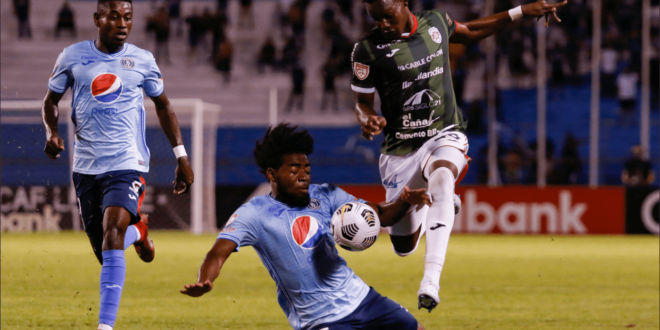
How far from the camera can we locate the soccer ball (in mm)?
4648

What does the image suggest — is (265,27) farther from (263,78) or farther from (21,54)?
(21,54)

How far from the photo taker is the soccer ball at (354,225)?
183 inches

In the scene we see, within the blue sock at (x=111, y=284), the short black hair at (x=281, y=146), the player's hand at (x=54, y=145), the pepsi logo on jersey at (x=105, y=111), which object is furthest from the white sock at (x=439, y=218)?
the player's hand at (x=54, y=145)

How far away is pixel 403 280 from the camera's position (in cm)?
1026

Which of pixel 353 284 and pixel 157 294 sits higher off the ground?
pixel 353 284

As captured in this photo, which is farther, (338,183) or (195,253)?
(338,183)

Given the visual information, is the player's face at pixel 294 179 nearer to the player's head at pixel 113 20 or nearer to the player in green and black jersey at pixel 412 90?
the player in green and black jersey at pixel 412 90

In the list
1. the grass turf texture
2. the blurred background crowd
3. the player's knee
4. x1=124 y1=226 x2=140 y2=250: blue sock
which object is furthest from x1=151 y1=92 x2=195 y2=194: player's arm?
the blurred background crowd

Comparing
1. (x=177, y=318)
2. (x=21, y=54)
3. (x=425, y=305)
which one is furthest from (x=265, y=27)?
(x=425, y=305)

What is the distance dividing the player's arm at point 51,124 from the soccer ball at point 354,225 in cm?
228

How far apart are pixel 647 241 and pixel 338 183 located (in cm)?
747

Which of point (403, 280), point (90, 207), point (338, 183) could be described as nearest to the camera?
point (90, 207)

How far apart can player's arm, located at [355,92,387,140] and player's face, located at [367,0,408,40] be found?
496 mm

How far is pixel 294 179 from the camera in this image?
15.2 ft
